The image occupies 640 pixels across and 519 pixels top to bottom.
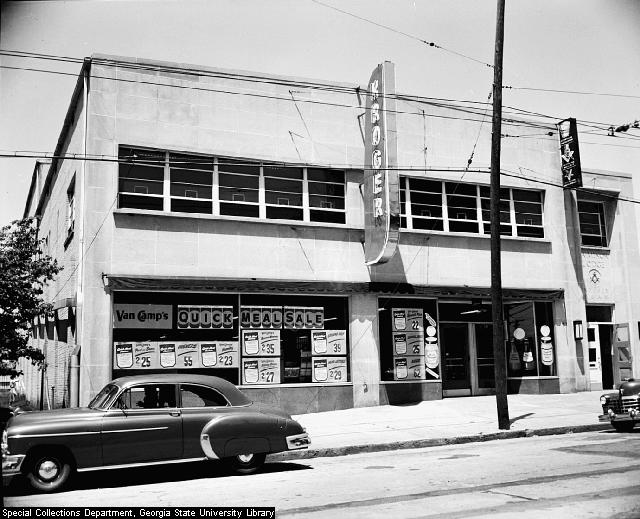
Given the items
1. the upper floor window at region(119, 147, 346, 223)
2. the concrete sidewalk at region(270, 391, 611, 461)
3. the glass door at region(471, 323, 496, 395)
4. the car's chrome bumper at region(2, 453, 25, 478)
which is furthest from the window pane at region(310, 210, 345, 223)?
the car's chrome bumper at region(2, 453, 25, 478)

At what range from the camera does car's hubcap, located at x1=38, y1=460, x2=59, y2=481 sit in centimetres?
969

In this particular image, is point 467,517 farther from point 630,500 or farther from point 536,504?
point 630,500

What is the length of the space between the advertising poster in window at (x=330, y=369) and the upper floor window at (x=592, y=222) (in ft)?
33.4

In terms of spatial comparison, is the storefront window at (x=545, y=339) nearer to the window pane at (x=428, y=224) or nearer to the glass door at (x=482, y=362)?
the glass door at (x=482, y=362)

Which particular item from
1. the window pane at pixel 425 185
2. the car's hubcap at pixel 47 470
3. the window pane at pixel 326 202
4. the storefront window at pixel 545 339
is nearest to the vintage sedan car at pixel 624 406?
the storefront window at pixel 545 339

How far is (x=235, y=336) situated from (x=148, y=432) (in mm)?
7885

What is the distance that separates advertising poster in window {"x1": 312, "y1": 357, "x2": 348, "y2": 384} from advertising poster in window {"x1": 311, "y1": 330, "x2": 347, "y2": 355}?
19 centimetres

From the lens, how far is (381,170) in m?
18.7

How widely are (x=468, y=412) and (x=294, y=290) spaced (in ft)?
18.0

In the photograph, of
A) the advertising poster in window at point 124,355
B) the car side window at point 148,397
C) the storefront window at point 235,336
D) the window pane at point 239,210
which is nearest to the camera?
the car side window at point 148,397

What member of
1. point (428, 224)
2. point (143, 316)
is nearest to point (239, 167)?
point (143, 316)

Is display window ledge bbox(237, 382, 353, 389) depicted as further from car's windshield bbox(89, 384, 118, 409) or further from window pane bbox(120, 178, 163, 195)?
car's windshield bbox(89, 384, 118, 409)

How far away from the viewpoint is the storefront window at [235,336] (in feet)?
56.2

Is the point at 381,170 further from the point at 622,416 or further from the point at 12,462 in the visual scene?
the point at 12,462
